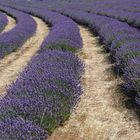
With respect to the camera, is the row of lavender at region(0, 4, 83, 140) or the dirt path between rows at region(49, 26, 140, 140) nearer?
the row of lavender at region(0, 4, 83, 140)

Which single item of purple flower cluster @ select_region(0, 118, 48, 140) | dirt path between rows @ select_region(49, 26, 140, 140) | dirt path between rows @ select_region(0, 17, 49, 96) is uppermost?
purple flower cluster @ select_region(0, 118, 48, 140)

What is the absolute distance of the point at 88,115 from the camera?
5488mm

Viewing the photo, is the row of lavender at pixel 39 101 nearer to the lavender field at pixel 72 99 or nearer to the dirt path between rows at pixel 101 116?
the lavender field at pixel 72 99

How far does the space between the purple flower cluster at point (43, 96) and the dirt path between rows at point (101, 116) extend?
0.59ft

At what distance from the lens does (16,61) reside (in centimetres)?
1026

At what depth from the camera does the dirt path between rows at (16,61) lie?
26.9 feet

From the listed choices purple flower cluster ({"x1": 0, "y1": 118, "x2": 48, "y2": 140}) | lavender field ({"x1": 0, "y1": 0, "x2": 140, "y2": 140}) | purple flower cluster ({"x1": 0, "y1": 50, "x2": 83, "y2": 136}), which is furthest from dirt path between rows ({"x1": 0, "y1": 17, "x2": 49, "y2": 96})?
purple flower cluster ({"x1": 0, "y1": 118, "x2": 48, "y2": 140})

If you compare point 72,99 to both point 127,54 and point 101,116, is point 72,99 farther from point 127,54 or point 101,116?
point 127,54

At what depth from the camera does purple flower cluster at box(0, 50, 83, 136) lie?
457 cm

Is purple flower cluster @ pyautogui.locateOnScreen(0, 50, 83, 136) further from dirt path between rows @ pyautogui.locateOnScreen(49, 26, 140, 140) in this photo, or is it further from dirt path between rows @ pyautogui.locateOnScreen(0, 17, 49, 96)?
dirt path between rows @ pyautogui.locateOnScreen(0, 17, 49, 96)

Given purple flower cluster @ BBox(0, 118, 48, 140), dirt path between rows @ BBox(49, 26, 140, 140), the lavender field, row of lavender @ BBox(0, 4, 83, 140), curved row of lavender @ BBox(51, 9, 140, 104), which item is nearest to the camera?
purple flower cluster @ BBox(0, 118, 48, 140)

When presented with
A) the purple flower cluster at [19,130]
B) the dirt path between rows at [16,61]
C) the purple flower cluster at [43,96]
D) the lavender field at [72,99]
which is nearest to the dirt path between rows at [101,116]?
the lavender field at [72,99]

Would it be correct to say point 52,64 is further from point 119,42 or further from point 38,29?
point 38,29

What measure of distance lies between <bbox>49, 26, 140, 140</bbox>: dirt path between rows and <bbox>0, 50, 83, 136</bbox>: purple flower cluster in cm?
18
